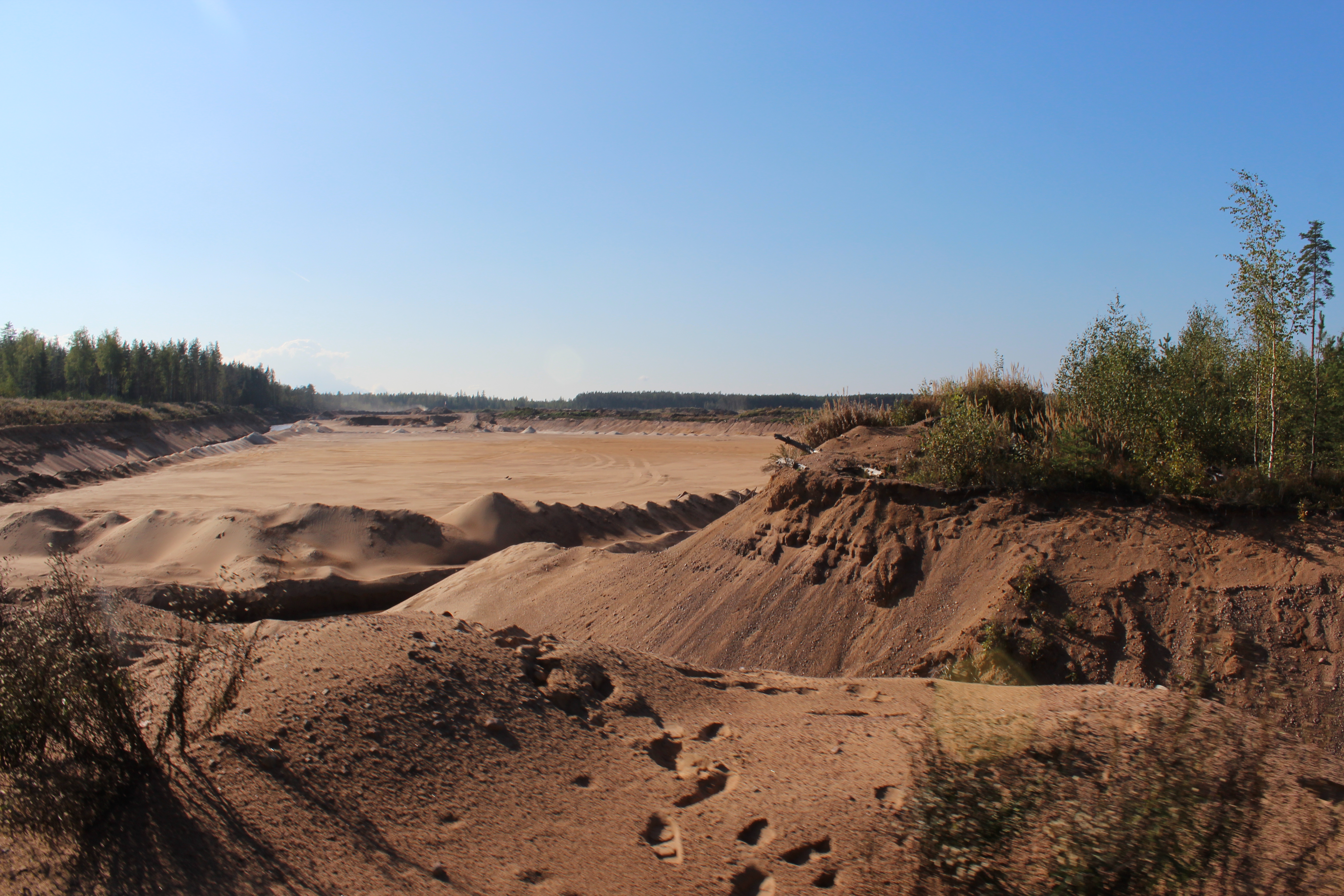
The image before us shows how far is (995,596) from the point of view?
7566mm

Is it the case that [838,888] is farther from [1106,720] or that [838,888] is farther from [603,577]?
[603,577]

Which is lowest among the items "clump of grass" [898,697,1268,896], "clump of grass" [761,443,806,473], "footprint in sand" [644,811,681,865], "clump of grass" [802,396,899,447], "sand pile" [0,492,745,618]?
"sand pile" [0,492,745,618]

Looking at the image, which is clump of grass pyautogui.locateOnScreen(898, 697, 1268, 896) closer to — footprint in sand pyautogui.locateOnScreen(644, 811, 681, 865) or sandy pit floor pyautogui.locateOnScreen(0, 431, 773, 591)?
footprint in sand pyautogui.locateOnScreen(644, 811, 681, 865)

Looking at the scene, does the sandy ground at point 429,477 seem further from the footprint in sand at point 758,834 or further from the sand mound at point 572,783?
the footprint in sand at point 758,834

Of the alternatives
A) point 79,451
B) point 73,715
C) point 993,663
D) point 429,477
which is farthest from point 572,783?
point 79,451

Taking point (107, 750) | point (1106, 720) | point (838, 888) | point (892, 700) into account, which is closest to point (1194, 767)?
point (1106, 720)

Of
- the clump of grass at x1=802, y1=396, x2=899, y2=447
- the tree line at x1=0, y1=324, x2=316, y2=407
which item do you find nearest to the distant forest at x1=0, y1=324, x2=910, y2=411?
the tree line at x1=0, y1=324, x2=316, y2=407

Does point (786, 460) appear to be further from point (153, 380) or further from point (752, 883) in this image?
point (153, 380)

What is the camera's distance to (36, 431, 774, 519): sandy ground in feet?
84.4

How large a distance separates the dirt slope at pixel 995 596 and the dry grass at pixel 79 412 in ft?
121

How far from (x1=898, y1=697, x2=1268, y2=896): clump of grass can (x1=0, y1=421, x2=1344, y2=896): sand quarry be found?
3 centimetres

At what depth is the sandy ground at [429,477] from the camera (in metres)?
25.7

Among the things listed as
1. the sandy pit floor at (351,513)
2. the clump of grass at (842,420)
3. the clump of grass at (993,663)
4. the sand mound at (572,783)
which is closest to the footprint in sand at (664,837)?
the sand mound at (572,783)

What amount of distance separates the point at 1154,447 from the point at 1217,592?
2044 mm
